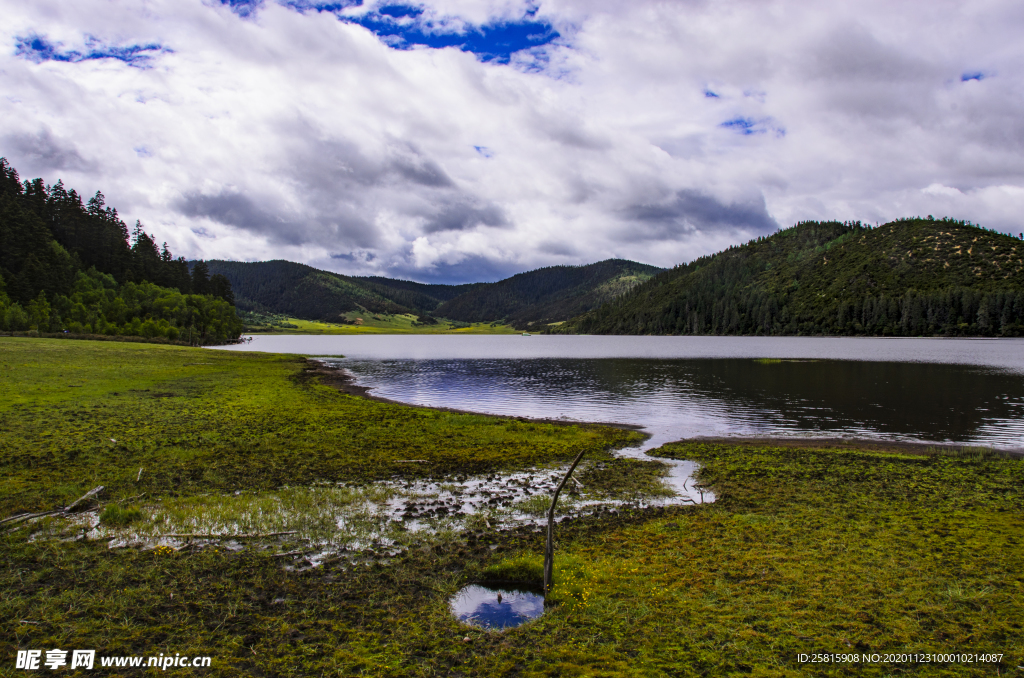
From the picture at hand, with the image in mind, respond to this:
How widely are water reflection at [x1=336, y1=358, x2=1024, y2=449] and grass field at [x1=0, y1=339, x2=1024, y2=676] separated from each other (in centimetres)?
1288

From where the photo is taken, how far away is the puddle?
10.8 m

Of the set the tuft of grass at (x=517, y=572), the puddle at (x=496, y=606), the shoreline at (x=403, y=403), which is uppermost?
the tuft of grass at (x=517, y=572)

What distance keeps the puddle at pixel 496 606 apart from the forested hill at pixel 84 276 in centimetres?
11636

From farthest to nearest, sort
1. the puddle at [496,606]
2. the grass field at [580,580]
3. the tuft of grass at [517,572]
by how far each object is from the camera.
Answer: the tuft of grass at [517,572] → the puddle at [496,606] → the grass field at [580,580]

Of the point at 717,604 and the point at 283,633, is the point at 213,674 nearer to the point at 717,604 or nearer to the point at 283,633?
the point at 283,633

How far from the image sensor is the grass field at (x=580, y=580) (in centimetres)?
909

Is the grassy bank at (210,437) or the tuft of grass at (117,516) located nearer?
the tuft of grass at (117,516)

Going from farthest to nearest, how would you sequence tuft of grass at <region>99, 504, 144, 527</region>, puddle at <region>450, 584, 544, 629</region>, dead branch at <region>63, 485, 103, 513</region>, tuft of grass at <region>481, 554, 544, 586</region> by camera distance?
dead branch at <region>63, 485, 103, 513</region>, tuft of grass at <region>99, 504, 144, 527</region>, tuft of grass at <region>481, 554, 544, 586</region>, puddle at <region>450, 584, 544, 629</region>

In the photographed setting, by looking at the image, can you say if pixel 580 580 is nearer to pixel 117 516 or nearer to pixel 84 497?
pixel 117 516

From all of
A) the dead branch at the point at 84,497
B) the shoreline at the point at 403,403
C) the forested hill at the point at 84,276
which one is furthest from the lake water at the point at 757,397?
the forested hill at the point at 84,276

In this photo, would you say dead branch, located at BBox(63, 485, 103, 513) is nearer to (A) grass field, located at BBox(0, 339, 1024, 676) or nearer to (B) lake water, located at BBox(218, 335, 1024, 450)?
(A) grass field, located at BBox(0, 339, 1024, 676)

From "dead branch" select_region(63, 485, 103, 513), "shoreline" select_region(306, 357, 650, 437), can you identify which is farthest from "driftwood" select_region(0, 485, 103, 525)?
"shoreline" select_region(306, 357, 650, 437)

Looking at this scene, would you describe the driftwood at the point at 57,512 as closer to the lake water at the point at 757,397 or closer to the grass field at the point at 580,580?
the grass field at the point at 580,580

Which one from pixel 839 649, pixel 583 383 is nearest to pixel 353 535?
pixel 839 649
